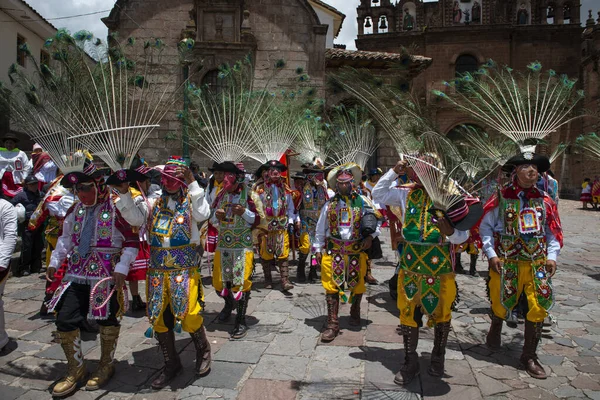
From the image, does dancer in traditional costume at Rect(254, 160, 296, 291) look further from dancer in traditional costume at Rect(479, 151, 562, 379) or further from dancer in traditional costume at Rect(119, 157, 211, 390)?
dancer in traditional costume at Rect(479, 151, 562, 379)

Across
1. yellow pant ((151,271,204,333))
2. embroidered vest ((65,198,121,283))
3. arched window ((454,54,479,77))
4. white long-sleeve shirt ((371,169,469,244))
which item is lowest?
yellow pant ((151,271,204,333))

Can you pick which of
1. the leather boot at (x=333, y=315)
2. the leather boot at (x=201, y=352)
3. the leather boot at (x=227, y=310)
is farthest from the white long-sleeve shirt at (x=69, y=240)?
the leather boot at (x=333, y=315)

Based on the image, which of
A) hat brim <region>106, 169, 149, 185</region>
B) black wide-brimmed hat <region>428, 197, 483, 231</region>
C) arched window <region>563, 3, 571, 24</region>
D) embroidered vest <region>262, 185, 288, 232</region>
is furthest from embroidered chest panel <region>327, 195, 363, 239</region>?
arched window <region>563, 3, 571, 24</region>

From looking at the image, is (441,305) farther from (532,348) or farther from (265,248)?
(265,248)

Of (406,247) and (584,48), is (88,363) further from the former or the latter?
(584,48)

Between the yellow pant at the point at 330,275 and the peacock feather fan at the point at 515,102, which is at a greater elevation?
the peacock feather fan at the point at 515,102

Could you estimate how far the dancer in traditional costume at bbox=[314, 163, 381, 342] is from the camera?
4988 millimetres

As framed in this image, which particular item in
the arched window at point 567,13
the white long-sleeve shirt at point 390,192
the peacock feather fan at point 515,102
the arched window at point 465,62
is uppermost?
the arched window at point 567,13

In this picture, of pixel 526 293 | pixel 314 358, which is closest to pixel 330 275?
pixel 314 358

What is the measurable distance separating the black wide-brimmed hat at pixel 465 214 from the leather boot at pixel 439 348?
1.01 meters

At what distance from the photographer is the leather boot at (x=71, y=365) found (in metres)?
3.67

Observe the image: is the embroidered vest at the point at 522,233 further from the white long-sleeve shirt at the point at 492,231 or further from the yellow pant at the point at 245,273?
the yellow pant at the point at 245,273

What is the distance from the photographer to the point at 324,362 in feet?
14.3

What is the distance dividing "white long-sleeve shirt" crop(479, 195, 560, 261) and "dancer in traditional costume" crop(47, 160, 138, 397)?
3352mm
